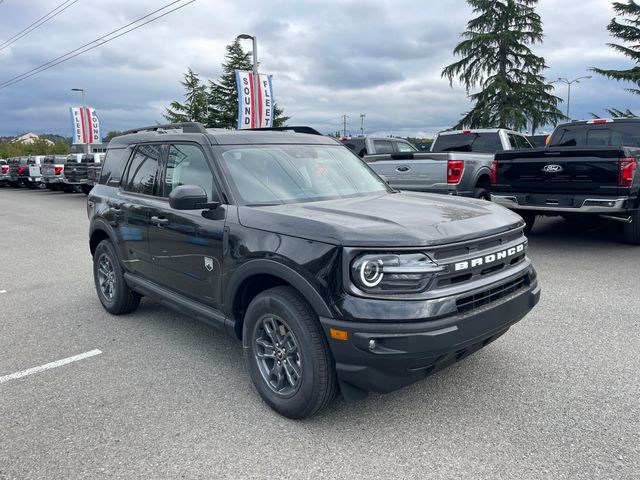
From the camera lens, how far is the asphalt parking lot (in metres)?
2.76

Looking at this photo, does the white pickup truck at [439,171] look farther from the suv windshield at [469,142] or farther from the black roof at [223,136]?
the black roof at [223,136]

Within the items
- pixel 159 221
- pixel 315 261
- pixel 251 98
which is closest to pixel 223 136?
pixel 159 221

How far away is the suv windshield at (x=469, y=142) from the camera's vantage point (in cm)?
1109

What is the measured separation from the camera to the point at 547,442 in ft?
9.50

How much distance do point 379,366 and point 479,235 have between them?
1.02 metres

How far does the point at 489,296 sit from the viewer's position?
3.08 metres

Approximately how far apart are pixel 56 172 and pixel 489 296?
82.4 ft

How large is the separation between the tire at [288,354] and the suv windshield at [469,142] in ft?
29.8

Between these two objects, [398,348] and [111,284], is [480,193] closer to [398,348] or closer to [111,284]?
[111,284]

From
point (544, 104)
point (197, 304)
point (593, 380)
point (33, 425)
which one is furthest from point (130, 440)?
point (544, 104)

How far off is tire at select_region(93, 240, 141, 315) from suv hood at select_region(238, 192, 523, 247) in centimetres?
224

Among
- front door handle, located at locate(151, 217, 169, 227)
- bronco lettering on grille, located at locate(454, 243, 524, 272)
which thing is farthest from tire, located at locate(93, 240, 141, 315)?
bronco lettering on grille, located at locate(454, 243, 524, 272)

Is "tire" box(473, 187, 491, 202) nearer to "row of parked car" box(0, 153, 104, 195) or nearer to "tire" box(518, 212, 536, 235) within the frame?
"tire" box(518, 212, 536, 235)

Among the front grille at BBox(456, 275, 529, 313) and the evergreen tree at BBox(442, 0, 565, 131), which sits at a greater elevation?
the evergreen tree at BBox(442, 0, 565, 131)
